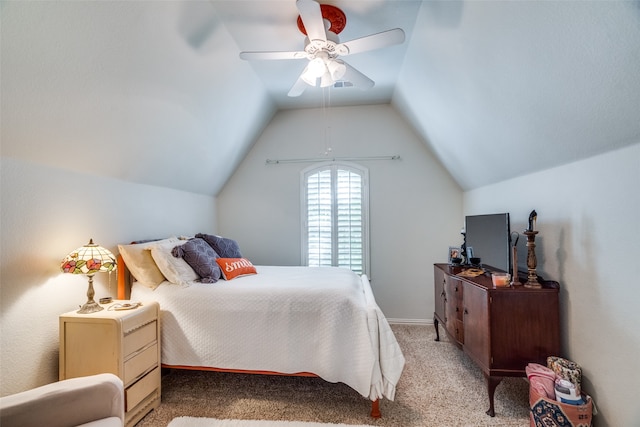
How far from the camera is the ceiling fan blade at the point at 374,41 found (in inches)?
67.0

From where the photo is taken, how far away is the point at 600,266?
170 cm

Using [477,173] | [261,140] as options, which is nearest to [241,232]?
[261,140]

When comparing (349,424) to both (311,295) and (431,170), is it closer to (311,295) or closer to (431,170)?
(311,295)

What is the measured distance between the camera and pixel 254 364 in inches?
84.3

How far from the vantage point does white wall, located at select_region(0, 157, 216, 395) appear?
164cm

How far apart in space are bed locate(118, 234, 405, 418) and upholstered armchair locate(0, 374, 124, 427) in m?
0.78

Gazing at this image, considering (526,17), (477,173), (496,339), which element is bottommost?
(496,339)

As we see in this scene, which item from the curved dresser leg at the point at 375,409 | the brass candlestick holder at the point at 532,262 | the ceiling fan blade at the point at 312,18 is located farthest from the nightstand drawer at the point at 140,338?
the brass candlestick holder at the point at 532,262

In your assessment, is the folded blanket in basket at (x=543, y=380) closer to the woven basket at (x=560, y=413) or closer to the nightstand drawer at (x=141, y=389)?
the woven basket at (x=560, y=413)

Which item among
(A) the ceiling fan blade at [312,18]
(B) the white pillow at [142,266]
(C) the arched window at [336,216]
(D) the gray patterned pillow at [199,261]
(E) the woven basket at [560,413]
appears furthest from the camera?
(C) the arched window at [336,216]

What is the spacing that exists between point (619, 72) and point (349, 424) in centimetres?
243

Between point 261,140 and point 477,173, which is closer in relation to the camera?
point 477,173

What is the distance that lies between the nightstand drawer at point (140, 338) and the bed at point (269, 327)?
143 millimetres

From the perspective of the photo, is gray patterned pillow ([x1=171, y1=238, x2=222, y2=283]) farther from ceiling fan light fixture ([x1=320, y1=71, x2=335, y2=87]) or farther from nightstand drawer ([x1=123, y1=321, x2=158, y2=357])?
ceiling fan light fixture ([x1=320, y1=71, x2=335, y2=87])
